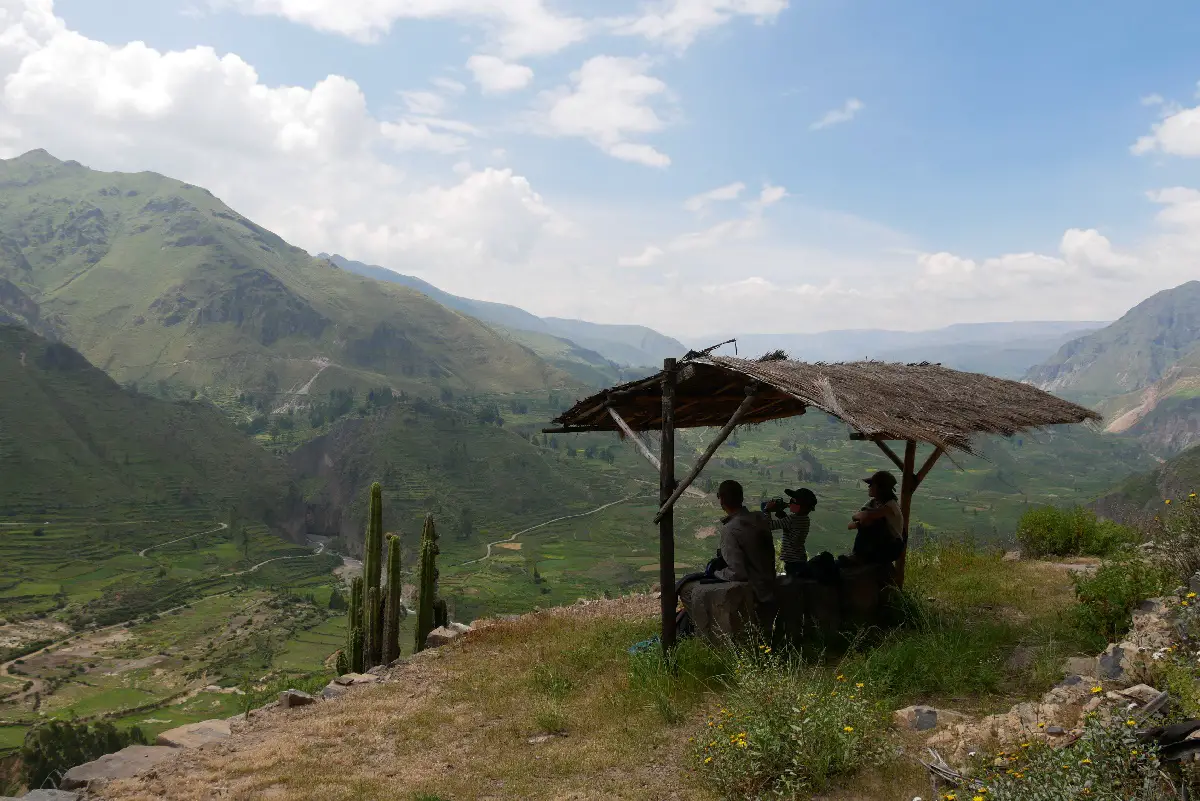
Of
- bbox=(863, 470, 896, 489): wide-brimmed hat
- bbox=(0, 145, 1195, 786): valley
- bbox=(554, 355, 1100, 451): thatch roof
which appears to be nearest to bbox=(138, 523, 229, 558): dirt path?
bbox=(0, 145, 1195, 786): valley

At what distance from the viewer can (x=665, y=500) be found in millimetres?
9242

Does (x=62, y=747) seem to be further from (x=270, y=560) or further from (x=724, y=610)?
(x=270, y=560)

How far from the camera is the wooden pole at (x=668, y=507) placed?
9039 millimetres

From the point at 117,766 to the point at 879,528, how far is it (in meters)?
9.29

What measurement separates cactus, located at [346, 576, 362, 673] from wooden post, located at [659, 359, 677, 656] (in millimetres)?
7518

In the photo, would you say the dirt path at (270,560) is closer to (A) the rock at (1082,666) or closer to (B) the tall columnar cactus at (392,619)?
(B) the tall columnar cactus at (392,619)

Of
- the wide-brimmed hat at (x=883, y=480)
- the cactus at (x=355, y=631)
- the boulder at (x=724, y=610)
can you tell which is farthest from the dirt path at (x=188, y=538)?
the wide-brimmed hat at (x=883, y=480)

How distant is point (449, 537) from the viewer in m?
125

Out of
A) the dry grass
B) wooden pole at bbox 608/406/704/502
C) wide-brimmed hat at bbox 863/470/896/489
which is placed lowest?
the dry grass

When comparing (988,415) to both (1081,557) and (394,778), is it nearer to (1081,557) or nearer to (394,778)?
(1081,557)

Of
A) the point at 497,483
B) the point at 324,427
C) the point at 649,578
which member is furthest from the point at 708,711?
the point at 324,427

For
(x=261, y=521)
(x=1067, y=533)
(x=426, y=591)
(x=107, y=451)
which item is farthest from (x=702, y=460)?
(x=107, y=451)

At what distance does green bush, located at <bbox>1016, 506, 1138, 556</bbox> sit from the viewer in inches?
596

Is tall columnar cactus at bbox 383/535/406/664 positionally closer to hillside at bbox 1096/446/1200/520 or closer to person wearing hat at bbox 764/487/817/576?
person wearing hat at bbox 764/487/817/576
